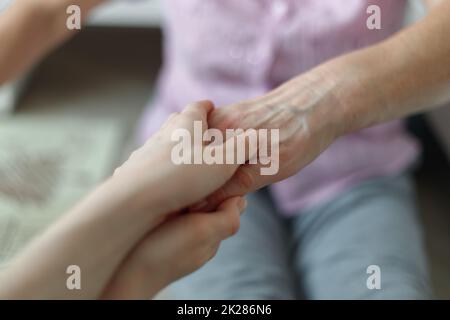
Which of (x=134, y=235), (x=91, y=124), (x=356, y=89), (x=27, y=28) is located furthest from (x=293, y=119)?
(x=91, y=124)

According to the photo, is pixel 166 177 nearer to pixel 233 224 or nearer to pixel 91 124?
pixel 233 224

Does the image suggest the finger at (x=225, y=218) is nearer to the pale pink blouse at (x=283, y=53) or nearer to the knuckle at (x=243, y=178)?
the knuckle at (x=243, y=178)

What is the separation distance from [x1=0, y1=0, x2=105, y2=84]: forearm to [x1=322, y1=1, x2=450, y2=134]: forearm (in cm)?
27

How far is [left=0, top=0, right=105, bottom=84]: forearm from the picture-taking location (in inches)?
23.2

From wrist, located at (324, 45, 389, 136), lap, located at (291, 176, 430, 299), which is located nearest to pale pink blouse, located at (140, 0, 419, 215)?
lap, located at (291, 176, 430, 299)

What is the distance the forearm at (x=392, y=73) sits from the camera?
50cm

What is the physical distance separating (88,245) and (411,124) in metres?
0.71

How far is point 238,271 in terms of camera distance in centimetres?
60

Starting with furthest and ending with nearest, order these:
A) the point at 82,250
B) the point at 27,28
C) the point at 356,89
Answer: the point at 27,28, the point at 356,89, the point at 82,250

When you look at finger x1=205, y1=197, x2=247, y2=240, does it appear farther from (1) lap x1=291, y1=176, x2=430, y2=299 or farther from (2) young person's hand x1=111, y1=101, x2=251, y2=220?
(1) lap x1=291, y1=176, x2=430, y2=299

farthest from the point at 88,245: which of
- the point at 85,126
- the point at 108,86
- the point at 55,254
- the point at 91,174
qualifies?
the point at 108,86

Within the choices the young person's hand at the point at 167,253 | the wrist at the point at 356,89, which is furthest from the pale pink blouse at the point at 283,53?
the young person's hand at the point at 167,253

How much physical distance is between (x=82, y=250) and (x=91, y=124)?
65 cm

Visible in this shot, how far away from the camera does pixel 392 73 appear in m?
0.51
